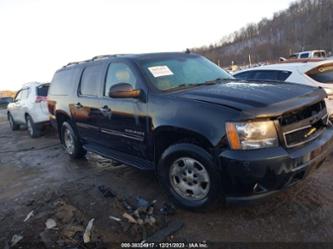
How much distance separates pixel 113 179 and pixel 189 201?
70.0 inches

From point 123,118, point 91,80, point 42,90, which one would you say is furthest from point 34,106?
point 123,118

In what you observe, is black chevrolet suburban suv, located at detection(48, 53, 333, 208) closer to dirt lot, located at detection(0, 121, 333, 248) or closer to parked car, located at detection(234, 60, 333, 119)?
dirt lot, located at detection(0, 121, 333, 248)

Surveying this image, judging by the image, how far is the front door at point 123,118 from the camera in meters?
3.86

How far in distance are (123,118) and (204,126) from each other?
142 centimetres

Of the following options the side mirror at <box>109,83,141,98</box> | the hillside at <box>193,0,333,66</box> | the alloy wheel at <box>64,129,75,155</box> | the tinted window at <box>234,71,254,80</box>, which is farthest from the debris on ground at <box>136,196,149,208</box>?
the hillside at <box>193,0,333,66</box>

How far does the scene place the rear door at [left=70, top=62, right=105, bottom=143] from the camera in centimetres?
476

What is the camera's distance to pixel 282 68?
249 inches

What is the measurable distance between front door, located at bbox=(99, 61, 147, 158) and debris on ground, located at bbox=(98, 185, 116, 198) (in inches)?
22.7

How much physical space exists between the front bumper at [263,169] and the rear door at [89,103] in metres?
2.46

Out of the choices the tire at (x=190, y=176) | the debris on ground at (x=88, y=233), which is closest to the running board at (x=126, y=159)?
the tire at (x=190, y=176)

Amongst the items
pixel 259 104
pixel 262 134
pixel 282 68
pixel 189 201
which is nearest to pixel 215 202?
pixel 189 201

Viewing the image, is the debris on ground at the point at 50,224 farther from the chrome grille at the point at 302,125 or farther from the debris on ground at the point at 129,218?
the chrome grille at the point at 302,125

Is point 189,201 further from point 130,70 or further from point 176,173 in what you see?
point 130,70

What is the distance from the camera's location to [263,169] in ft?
9.14
